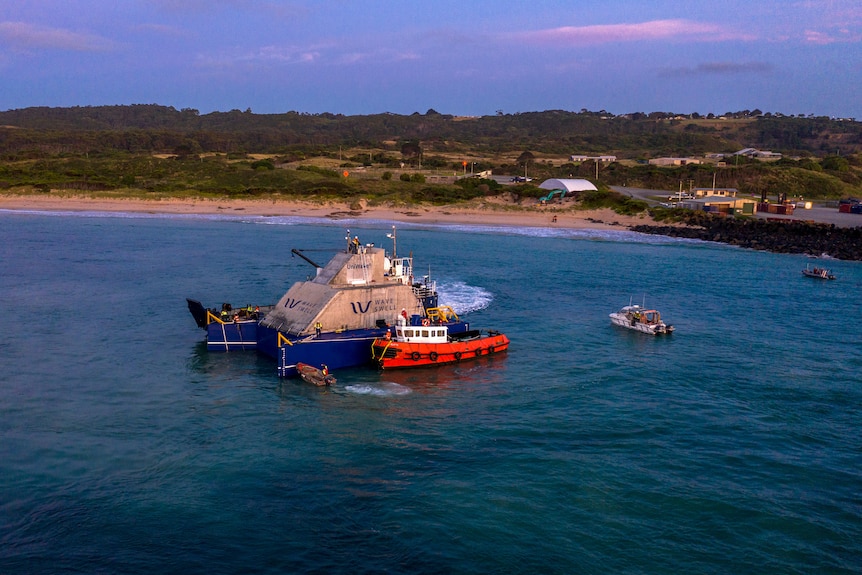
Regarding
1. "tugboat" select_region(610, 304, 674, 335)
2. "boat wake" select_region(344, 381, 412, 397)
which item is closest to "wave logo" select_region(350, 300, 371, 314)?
"boat wake" select_region(344, 381, 412, 397)

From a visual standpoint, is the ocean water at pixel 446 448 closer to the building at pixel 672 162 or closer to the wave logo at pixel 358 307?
Result: the wave logo at pixel 358 307

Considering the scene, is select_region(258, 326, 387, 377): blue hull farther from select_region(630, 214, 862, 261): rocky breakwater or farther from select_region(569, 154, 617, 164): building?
select_region(569, 154, 617, 164): building

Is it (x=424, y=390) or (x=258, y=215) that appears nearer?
(x=424, y=390)

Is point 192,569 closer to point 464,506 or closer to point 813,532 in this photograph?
point 464,506

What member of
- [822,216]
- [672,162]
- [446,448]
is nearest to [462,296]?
[446,448]

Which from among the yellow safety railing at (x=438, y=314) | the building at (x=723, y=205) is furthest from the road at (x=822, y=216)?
the yellow safety railing at (x=438, y=314)

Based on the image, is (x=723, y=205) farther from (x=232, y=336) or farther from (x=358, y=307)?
(x=232, y=336)

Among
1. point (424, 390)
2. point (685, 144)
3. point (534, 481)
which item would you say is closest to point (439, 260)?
point (424, 390)
